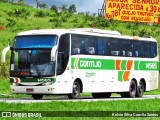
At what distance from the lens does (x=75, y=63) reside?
28.4 m

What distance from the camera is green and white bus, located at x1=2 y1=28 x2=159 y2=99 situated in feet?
89.2

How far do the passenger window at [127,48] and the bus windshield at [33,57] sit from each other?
6379mm

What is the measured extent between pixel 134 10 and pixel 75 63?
4032 cm

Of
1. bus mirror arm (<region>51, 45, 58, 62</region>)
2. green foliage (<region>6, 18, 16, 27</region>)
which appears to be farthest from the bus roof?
green foliage (<region>6, 18, 16, 27</region>)

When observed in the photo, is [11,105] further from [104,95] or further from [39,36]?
[104,95]

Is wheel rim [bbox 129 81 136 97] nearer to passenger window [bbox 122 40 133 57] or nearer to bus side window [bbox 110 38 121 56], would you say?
passenger window [bbox 122 40 133 57]

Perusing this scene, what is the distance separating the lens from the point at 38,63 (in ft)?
89.4

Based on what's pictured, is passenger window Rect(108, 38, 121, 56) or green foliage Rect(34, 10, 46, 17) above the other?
green foliage Rect(34, 10, 46, 17)

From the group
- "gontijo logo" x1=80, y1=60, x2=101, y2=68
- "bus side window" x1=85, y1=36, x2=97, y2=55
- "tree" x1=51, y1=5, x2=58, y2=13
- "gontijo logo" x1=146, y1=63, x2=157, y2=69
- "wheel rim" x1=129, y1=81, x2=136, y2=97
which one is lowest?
"wheel rim" x1=129, y1=81, x2=136, y2=97

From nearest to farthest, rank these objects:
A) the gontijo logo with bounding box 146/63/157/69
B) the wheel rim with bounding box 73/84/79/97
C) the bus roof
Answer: the bus roof, the wheel rim with bounding box 73/84/79/97, the gontijo logo with bounding box 146/63/157/69

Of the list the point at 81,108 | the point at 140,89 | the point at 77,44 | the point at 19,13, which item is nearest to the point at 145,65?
the point at 140,89

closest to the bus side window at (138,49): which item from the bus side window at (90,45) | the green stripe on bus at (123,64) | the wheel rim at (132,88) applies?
the green stripe on bus at (123,64)

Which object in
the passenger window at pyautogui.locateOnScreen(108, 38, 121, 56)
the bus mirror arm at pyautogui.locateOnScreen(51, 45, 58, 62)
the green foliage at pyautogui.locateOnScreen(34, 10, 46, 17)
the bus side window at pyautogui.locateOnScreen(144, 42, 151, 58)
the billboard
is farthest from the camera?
the green foliage at pyautogui.locateOnScreen(34, 10, 46, 17)

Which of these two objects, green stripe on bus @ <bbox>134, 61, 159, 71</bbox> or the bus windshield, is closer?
the bus windshield
